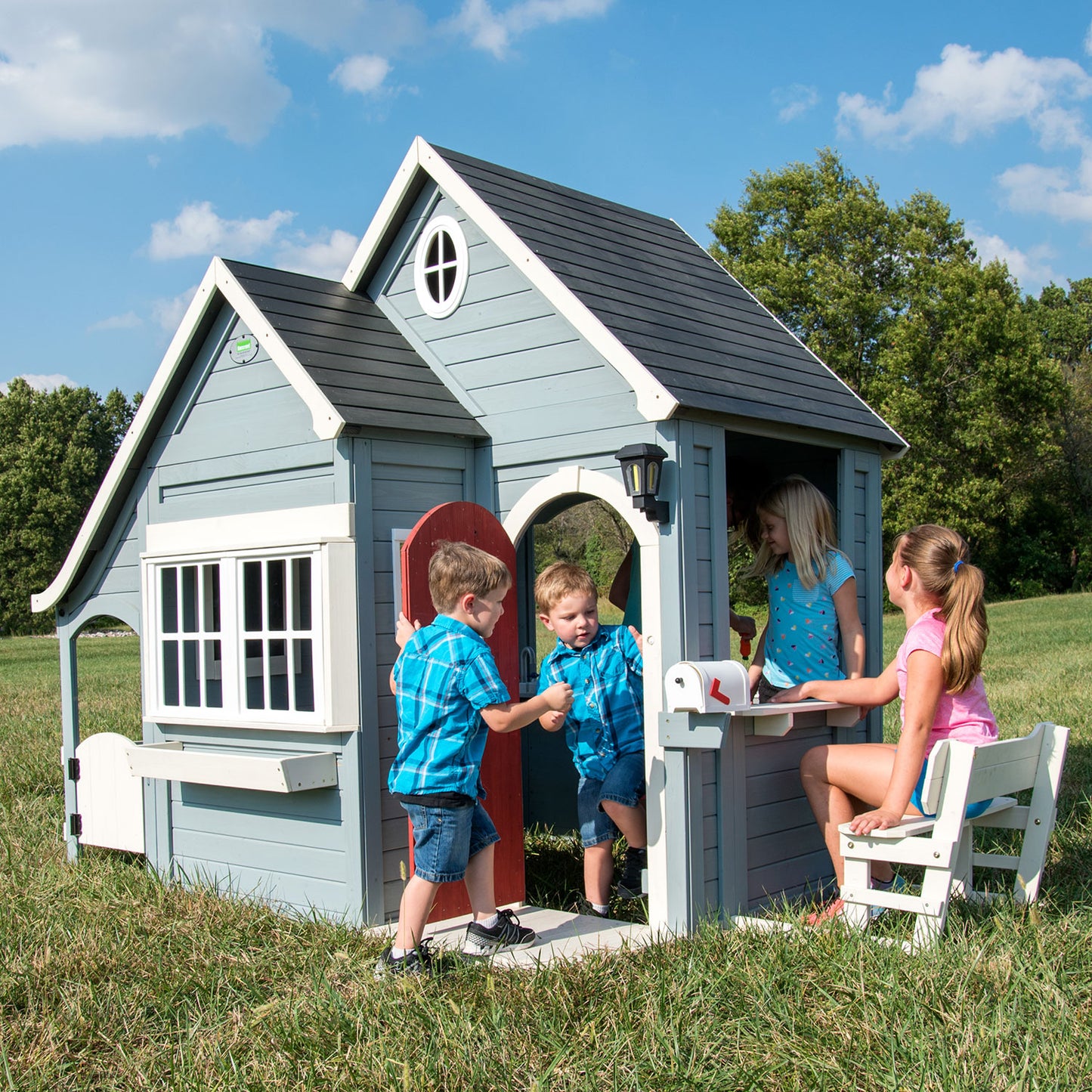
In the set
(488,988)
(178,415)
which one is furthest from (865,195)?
(488,988)

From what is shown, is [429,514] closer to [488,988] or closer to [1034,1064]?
[488,988]

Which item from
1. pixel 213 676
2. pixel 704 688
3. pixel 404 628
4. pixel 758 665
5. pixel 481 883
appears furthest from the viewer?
pixel 213 676

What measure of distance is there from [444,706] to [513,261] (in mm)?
2519

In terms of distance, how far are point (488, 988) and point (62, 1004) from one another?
1721mm

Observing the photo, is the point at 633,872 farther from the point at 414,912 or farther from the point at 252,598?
the point at 252,598

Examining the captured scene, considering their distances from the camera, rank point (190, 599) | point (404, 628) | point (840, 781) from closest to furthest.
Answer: point (840, 781), point (404, 628), point (190, 599)

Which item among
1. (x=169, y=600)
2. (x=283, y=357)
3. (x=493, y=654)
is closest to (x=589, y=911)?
(x=493, y=654)

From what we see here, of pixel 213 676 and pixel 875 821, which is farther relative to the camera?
pixel 213 676

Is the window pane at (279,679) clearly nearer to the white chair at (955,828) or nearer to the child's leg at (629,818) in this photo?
the child's leg at (629,818)

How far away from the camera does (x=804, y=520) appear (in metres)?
5.88

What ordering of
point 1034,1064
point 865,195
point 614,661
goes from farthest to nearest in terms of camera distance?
point 865,195
point 614,661
point 1034,1064

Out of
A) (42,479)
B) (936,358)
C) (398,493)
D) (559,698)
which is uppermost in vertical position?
(936,358)

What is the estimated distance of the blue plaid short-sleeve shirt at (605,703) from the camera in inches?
221

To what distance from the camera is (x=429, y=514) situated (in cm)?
530
